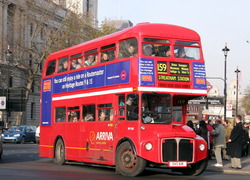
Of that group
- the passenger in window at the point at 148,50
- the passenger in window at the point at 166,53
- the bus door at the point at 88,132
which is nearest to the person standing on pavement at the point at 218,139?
the bus door at the point at 88,132

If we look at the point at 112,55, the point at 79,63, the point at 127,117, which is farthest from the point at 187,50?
the point at 79,63

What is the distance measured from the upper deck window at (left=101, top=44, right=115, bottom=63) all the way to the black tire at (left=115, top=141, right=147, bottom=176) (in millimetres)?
2865

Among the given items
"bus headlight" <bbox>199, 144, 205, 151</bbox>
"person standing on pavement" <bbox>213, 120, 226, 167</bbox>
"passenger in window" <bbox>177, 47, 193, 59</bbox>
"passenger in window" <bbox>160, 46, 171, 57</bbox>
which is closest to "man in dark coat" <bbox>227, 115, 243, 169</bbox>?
"person standing on pavement" <bbox>213, 120, 226, 167</bbox>

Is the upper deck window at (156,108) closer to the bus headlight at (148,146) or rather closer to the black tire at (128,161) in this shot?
the bus headlight at (148,146)

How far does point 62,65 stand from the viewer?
22.3 m

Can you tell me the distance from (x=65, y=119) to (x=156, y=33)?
19.7 feet

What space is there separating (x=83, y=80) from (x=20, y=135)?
2636 centimetres

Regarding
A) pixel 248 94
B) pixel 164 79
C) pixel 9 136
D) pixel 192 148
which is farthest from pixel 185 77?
pixel 248 94

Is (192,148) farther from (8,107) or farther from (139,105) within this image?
(8,107)

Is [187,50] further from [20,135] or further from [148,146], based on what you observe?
[20,135]

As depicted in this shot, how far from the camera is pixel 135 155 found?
16.9 m

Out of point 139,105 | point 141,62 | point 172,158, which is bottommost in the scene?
point 172,158

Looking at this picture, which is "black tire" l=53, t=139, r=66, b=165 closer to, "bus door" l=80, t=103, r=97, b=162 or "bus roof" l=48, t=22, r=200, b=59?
"bus door" l=80, t=103, r=97, b=162

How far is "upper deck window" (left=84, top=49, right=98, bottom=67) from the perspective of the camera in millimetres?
19781
